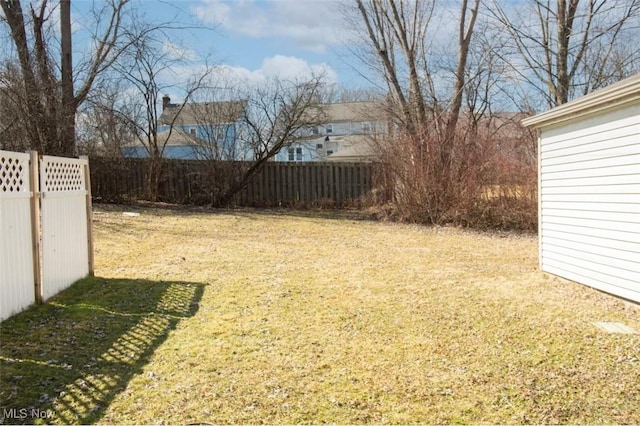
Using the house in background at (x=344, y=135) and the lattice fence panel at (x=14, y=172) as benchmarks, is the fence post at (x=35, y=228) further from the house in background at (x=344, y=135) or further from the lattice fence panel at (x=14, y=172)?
the house in background at (x=344, y=135)

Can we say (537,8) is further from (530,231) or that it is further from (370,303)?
(370,303)

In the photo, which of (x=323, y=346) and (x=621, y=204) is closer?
(x=323, y=346)

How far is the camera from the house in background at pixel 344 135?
1599 centimetres

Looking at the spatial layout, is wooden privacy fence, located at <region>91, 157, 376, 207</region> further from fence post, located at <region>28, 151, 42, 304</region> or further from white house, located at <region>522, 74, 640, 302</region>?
fence post, located at <region>28, 151, 42, 304</region>

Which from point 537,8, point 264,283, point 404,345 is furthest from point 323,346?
point 537,8

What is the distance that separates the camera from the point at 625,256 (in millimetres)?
4652

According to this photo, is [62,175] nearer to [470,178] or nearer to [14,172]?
[14,172]

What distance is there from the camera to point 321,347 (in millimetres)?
3471

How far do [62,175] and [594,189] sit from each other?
6.00m

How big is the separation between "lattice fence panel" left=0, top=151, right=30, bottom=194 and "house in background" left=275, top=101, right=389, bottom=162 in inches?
438

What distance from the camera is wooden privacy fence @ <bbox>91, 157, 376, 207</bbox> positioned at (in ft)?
45.6

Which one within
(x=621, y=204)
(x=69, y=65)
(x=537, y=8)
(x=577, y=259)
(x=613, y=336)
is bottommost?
(x=613, y=336)

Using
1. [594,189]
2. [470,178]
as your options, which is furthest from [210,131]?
[594,189]

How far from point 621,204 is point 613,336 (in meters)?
1.63
